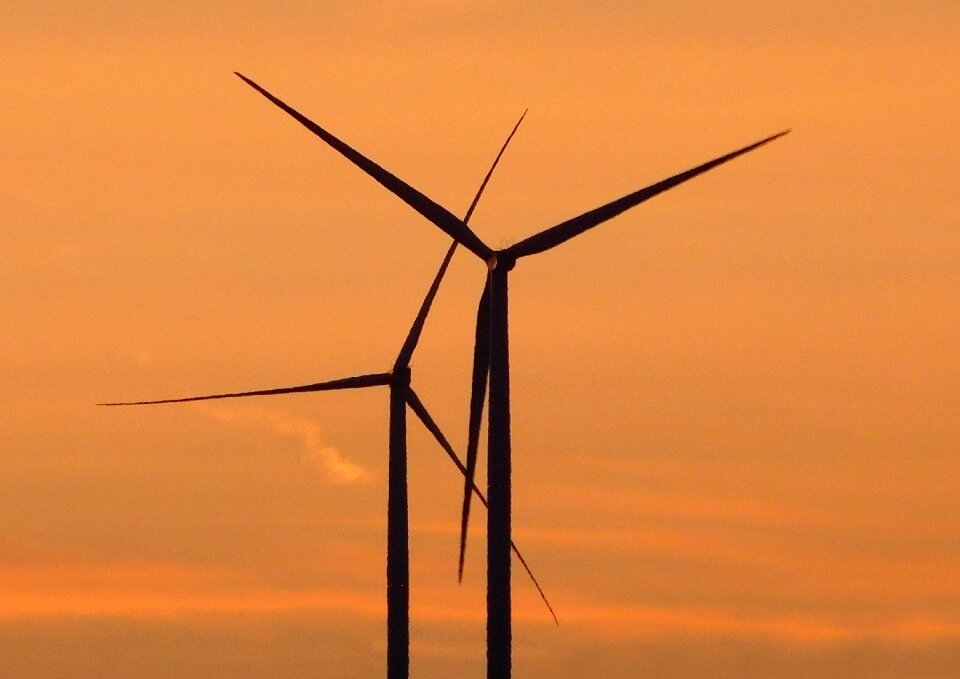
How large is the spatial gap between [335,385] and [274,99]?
21.0 m

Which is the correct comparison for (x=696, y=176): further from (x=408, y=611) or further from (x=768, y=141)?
(x=408, y=611)

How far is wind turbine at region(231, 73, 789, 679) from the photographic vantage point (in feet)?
237

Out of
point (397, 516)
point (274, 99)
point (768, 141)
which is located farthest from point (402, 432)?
point (768, 141)

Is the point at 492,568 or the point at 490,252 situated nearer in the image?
the point at 492,568

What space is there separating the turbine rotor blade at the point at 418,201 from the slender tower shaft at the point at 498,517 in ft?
17.8

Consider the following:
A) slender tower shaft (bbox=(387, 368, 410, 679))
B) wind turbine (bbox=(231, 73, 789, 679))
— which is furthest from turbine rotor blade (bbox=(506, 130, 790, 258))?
slender tower shaft (bbox=(387, 368, 410, 679))

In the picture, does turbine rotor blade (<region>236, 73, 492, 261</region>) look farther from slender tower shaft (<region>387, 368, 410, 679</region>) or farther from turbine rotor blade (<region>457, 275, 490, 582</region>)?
slender tower shaft (<region>387, 368, 410, 679</region>)

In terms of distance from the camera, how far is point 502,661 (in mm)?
72438

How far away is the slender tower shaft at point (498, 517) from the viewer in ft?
237

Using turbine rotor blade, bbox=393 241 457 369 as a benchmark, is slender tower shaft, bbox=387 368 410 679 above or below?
below

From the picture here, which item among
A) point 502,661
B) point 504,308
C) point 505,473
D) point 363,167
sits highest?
point 363,167

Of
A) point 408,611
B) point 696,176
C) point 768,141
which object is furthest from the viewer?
point 408,611

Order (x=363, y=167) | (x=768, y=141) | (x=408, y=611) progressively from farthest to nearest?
(x=408, y=611), (x=363, y=167), (x=768, y=141)

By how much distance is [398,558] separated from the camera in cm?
9138
